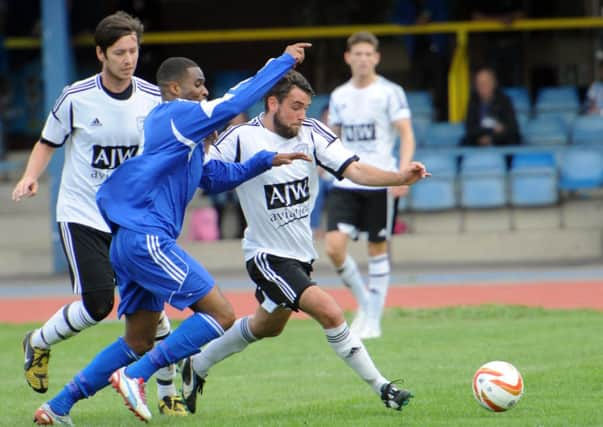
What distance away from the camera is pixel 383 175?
762 centimetres

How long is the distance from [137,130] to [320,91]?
13837 mm

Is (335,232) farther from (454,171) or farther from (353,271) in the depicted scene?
(454,171)

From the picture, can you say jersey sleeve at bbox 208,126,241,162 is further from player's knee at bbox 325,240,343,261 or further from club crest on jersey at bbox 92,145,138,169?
player's knee at bbox 325,240,343,261

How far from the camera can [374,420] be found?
725 centimetres

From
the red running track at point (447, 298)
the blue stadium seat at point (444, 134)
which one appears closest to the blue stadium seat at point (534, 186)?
the blue stadium seat at point (444, 134)

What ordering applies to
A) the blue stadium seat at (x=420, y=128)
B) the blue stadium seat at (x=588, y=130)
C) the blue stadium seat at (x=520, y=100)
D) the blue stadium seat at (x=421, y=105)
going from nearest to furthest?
the blue stadium seat at (x=588, y=130) → the blue stadium seat at (x=420, y=128) → the blue stadium seat at (x=520, y=100) → the blue stadium seat at (x=421, y=105)

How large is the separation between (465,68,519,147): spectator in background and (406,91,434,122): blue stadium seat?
1.23 meters

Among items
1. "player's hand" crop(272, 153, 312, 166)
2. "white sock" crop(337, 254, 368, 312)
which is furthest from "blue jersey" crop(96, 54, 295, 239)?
"white sock" crop(337, 254, 368, 312)

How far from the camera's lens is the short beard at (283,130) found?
7930mm

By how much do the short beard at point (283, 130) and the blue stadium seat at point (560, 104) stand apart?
40.3 feet

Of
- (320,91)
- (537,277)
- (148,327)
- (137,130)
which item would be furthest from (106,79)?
(320,91)

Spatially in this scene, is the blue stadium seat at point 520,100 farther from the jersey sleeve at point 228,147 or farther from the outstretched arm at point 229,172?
the outstretched arm at point 229,172

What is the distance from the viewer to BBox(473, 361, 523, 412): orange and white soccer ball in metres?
7.24

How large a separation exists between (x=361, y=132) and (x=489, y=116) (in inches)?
290
